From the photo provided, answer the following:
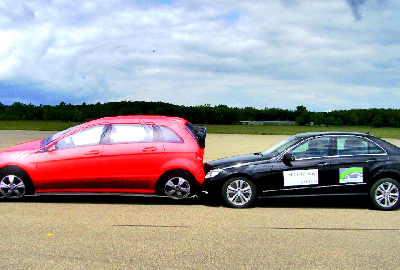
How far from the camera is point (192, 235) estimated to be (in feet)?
20.1

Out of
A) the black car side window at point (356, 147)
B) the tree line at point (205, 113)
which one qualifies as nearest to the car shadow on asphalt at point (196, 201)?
the black car side window at point (356, 147)

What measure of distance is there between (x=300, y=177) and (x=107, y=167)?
3.50 m

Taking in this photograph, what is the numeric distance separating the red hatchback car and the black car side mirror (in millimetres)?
1528

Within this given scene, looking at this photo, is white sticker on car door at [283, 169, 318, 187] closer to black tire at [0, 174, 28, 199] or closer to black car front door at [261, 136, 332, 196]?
black car front door at [261, 136, 332, 196]

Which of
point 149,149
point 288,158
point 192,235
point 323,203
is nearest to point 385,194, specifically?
point 323,203

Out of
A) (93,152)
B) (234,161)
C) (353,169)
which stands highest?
(93,152)

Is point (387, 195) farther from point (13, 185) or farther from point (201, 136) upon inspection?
point (13, 185)

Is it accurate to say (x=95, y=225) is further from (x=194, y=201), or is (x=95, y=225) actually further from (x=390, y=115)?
(x=390, y=115)

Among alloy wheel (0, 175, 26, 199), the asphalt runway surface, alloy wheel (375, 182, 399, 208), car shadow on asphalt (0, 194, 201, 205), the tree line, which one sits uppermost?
the tree line

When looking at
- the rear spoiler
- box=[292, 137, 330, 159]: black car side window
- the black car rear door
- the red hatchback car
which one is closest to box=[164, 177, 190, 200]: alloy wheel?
the red hatchback car

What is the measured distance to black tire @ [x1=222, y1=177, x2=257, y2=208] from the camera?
27.1ft

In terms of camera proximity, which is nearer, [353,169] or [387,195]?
[387,195]

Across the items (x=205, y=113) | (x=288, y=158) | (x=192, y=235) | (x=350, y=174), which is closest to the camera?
(x=192, y=235)

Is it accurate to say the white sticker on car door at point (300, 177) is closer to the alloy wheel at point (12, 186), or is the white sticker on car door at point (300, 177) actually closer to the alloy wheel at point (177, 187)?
the alloy wheel at point (177, 187)
